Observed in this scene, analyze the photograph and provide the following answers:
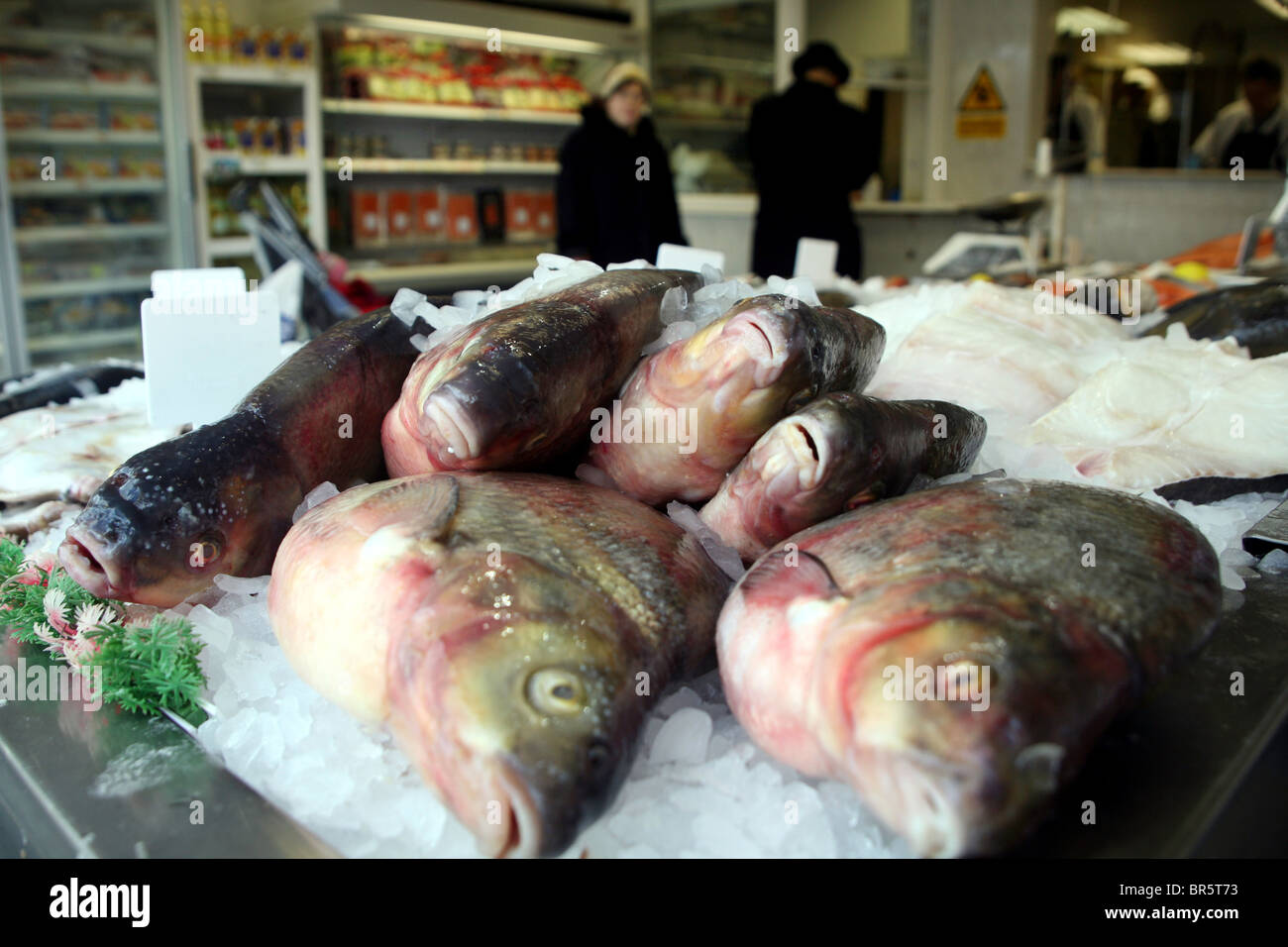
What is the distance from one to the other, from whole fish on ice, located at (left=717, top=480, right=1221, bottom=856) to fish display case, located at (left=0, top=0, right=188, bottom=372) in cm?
706

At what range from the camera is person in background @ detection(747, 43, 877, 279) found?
6.75 metres

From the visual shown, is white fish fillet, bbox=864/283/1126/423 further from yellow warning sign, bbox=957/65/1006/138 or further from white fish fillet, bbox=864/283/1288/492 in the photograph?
yellow warning sign, bbox=957/65/1006/138

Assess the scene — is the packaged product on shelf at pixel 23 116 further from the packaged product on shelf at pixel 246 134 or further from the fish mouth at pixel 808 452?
the fish mouth at pixel 808 452

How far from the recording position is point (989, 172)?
1030cm

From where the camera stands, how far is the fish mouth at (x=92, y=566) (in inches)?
48.6

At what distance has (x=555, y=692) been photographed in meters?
0.88

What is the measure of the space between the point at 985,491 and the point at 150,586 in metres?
1.03

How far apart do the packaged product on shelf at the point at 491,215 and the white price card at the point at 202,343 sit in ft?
27.3

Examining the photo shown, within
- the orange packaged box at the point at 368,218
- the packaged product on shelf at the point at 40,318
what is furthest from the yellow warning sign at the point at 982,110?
the packaged product on shelf at the point at 40,318

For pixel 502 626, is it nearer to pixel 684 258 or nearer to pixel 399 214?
pixel 684 258

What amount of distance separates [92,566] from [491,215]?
919 cm

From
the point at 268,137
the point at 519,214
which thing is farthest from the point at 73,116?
the point at 519,214
